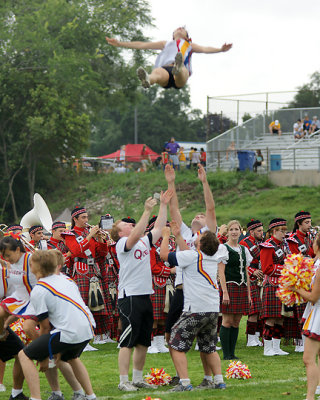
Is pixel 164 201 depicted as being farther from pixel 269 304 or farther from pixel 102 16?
pixel 102 16

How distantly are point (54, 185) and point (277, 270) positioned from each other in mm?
30310

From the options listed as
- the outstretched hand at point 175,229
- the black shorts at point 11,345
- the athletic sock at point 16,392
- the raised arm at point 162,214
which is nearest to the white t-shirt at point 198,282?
the outstretched hand at point 175,229

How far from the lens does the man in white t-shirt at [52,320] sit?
22.7ft

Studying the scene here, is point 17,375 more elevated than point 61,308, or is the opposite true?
point 61,308

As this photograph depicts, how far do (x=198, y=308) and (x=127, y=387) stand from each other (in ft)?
3.77

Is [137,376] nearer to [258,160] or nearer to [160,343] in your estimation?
[160,343]

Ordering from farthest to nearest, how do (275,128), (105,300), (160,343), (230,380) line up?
(275,128) < (105,300) < (160,343) < (230,380)

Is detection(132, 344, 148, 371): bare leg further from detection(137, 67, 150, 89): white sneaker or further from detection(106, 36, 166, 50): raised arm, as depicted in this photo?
detection(106, 36, 166, 50): raised arm

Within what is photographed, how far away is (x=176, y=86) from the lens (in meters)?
8.96

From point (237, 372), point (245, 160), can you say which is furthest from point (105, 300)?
point (245, 160)

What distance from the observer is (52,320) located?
7.02 m

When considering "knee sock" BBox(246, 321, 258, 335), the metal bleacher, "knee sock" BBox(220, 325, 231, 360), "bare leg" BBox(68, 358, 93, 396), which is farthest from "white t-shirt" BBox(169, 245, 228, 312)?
the metal bleacher

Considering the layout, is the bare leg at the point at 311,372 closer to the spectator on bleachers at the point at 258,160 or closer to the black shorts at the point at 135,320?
the black shorts at the point at 135,320

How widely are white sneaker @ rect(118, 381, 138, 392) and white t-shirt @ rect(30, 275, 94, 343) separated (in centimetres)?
130
